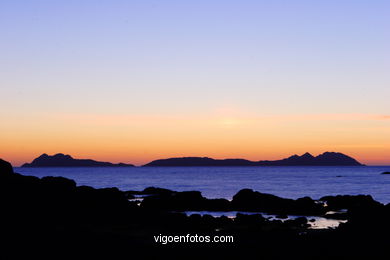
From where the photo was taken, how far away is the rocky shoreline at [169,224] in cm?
2408

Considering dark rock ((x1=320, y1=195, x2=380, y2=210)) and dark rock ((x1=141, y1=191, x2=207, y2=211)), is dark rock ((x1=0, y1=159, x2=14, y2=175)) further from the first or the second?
dark rock ((x1=320, y1=195, x2=380, y2=210))

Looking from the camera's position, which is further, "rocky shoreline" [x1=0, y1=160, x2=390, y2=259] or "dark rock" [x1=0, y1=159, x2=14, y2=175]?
"dark rock" [x1=0, y1=159, x2=14, y2=175]

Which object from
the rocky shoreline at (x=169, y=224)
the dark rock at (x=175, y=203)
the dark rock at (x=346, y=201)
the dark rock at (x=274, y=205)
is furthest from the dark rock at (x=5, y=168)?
the dark rock at (x=346, y=201)

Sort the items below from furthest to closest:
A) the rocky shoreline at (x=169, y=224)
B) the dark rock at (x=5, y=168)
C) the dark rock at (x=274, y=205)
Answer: the dark rock at (x=274, y=205), the dark rock at (x=5, y=168), the rocky shoreline at (x=169, y=224)

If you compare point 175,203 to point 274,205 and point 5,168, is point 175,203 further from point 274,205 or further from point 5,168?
point 5,168

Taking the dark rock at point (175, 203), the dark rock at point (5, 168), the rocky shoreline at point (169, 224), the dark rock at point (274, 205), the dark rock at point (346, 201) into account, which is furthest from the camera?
the dark rock at point (346, 201)

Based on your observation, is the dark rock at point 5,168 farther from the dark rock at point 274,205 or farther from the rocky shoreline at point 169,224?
the dark rock at point 274,205

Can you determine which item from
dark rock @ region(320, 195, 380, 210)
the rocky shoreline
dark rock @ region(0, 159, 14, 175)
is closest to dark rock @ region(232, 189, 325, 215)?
the rocky shoreline

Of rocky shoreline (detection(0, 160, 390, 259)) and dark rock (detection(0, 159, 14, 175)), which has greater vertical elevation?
dark rock (detection(0, 159, 14, 175))

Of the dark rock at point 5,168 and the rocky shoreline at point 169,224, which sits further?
the dark rock at point 5,168

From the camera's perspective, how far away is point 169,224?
38.1 metres

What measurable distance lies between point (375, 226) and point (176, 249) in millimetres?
13477

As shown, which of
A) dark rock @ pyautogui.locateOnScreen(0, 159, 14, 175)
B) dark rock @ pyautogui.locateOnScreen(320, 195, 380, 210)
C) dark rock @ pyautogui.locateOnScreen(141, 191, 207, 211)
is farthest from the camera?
dark rock @ pyautogui.locateOnScreen(320, 195, 380, 210)

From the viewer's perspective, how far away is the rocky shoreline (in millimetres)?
24078
